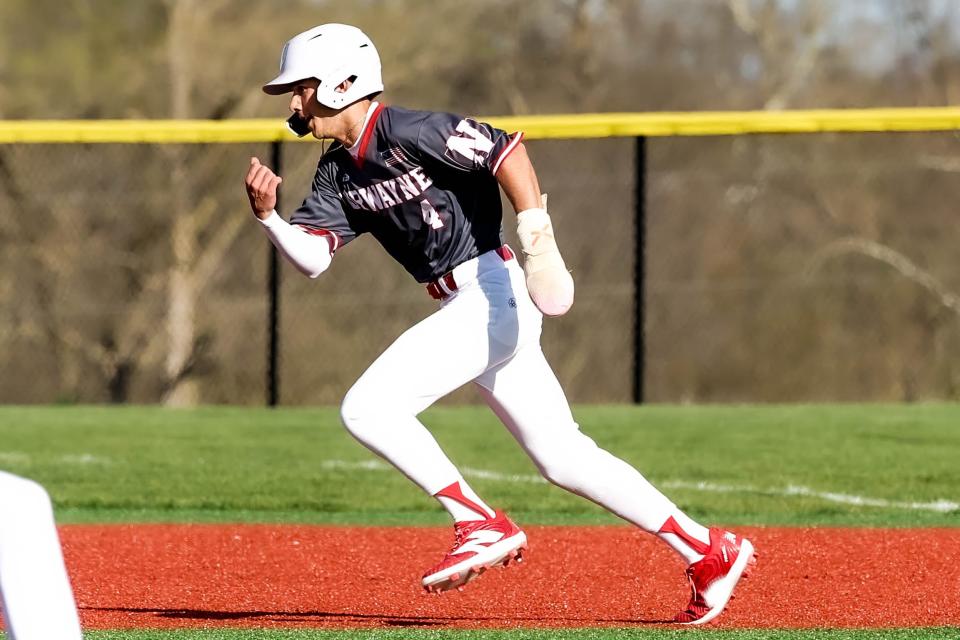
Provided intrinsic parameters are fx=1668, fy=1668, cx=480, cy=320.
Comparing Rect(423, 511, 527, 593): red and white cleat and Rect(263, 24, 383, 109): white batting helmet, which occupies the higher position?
Rect(263, 24, 383, 109): white batting helmet

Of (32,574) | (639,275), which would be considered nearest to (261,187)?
(32,574)

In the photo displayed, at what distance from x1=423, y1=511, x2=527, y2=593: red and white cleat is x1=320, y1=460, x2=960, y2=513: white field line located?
400 centimetres

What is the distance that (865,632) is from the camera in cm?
537

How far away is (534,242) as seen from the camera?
527cm

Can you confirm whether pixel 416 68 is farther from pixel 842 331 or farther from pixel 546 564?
pixel 546 564

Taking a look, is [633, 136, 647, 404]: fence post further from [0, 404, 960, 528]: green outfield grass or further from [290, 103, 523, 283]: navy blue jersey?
[290, 103, 523, 283]: navy blue jersey

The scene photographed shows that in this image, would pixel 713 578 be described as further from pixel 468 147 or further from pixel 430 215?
pixel 468 147

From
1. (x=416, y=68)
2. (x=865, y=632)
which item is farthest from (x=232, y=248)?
(x=865, y=632)

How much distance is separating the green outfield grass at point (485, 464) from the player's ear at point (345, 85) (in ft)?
12.2

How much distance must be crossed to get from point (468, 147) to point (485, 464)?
5352 mm

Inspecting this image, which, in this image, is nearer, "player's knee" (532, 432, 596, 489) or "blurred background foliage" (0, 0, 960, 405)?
"player's knee" (532, 432, 596, 489)

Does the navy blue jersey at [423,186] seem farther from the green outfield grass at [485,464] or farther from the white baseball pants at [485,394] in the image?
the green outfield grass at [485,464]

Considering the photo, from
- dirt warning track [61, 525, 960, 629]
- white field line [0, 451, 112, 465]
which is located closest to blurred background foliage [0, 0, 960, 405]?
white field line [0, 451, 112, 465]

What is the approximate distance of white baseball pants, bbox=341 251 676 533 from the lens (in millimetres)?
5324
